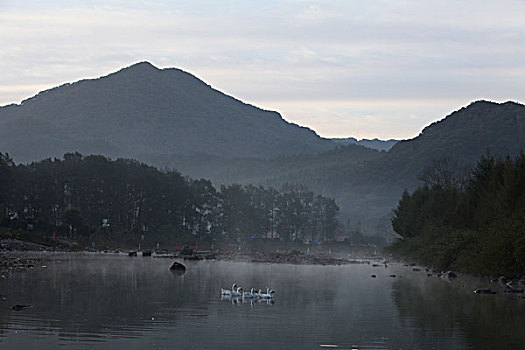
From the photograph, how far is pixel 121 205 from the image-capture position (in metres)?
146

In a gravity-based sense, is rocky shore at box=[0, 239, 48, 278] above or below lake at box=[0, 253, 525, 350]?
above

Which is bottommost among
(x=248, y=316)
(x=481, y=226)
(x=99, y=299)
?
(x=248, y=316)

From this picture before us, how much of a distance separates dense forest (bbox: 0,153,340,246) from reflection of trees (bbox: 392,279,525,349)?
3100 inches

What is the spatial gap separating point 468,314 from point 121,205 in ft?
375

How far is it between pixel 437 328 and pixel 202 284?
78.8 ft

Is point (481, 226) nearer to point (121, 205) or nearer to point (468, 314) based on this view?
point (468, 314)

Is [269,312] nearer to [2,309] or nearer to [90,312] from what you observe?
[90,312]

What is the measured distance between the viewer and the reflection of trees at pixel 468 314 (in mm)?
30319

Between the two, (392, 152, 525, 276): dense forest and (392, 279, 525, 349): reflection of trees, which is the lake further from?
(392, 152, 525, 276): dense forest

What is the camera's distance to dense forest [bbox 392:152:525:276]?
178ft

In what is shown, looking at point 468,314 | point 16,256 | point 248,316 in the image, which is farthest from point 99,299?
point 16,256

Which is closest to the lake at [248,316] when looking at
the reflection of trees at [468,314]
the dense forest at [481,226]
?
the reflection of trees at [468,314]

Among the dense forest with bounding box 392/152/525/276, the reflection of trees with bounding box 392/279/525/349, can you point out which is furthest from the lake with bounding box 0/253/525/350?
the dense forest with bounding box 392/152/525/276

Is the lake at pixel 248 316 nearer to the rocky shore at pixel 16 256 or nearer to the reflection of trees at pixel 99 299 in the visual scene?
the reflection of trees at pixel 99 299
